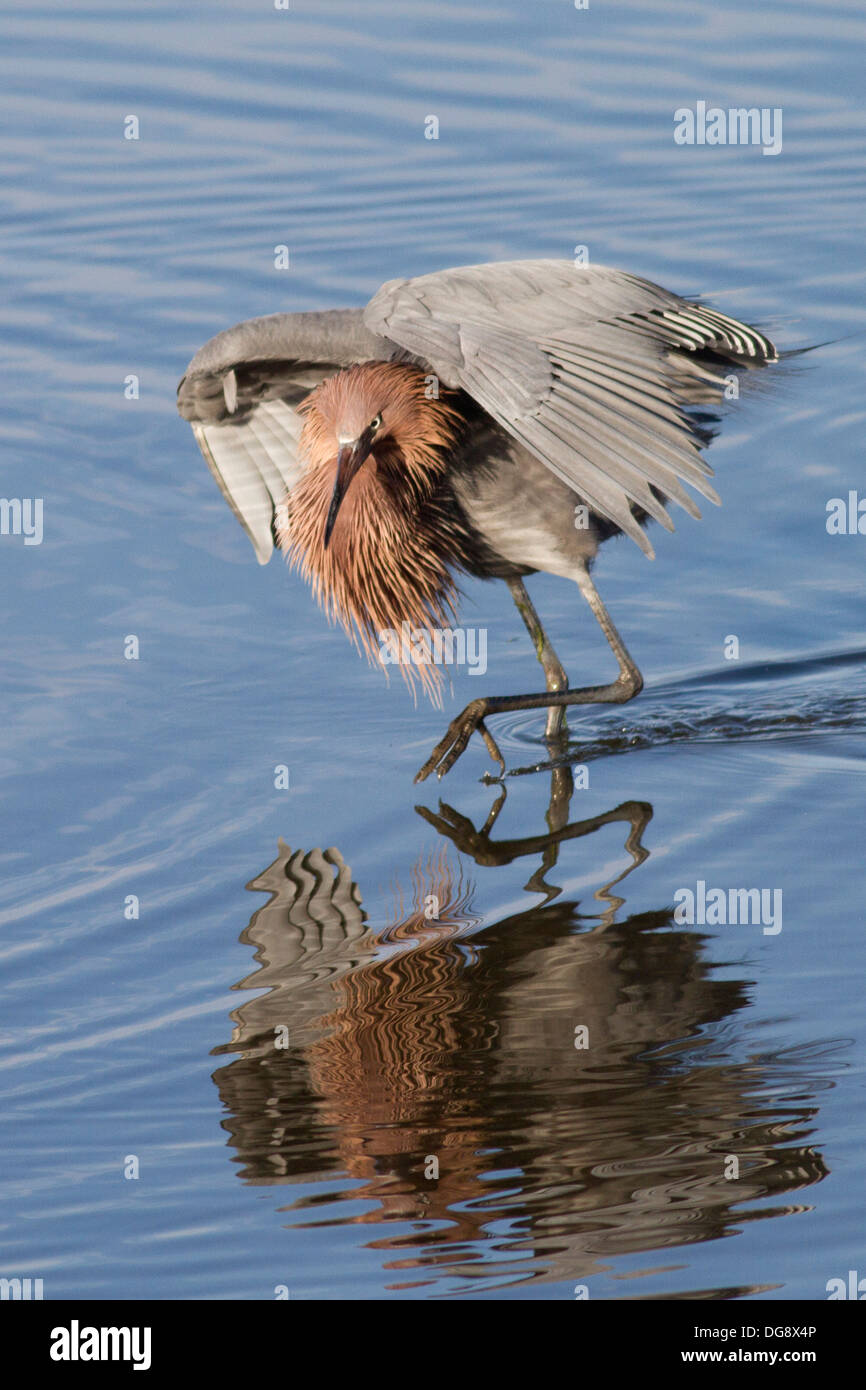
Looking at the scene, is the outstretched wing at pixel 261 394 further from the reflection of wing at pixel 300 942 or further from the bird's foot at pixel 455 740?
the reflection of wing at pixel 300 942

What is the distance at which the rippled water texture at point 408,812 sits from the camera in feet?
17.4

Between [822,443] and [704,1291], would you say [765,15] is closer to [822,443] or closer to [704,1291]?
[822,443]

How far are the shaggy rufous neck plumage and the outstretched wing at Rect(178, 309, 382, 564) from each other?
0.65 ft

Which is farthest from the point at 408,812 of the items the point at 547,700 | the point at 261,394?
the point at 261,394

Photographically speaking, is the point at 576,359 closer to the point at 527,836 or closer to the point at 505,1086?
the point at 527,836

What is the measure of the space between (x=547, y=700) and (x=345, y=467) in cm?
151

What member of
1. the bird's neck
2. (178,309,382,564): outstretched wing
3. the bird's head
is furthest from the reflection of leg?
(178,309,382,564): outstretched wing

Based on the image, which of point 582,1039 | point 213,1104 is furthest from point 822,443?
point 213,1104

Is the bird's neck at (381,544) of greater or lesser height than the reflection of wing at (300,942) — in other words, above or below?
above

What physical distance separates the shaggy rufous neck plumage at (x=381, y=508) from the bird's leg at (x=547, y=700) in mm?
600

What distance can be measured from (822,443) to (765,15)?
7836mm

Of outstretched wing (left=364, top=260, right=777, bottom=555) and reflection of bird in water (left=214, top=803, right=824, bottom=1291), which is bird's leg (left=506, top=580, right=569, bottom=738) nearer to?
outstretched wing (left=364, top=260, right=777, bottom=555)

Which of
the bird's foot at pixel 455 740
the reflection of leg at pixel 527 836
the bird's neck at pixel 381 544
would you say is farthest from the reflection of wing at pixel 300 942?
the bird's neck at pixel 381 544

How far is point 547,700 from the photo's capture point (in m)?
8.30
